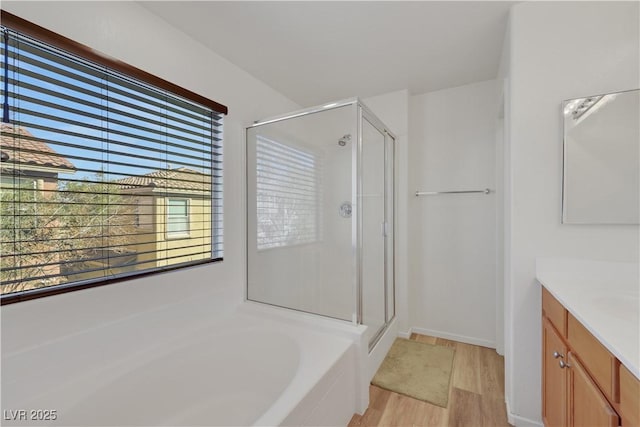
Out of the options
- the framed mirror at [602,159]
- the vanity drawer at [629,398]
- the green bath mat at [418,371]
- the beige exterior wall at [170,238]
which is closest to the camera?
the vanity drawer at [629,398]

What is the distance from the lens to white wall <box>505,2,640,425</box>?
135 cm

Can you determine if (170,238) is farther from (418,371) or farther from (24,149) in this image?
(418,371)

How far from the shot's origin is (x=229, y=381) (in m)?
1.69

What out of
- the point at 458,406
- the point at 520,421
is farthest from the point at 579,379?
the point at 458,406

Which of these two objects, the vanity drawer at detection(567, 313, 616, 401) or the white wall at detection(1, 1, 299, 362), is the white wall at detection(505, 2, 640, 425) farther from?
the white wall at detection(1, 1, 299, 362)

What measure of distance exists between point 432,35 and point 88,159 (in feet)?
6.90

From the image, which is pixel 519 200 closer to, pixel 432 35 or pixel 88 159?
pixel 432 35

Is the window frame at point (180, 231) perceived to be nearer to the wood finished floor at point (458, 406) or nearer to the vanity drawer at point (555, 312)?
the wood finished floor at point (458, 406)

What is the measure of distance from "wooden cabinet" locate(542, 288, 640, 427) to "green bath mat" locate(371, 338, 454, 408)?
61cm

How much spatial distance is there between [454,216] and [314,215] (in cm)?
132

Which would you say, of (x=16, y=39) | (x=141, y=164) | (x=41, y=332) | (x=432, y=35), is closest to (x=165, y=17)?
(x=16, y=39)

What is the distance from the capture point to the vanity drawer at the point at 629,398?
68 cm

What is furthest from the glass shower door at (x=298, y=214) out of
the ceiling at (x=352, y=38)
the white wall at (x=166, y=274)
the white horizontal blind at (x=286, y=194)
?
the ceiling at (x=352, y=38)

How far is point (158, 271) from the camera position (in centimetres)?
165
